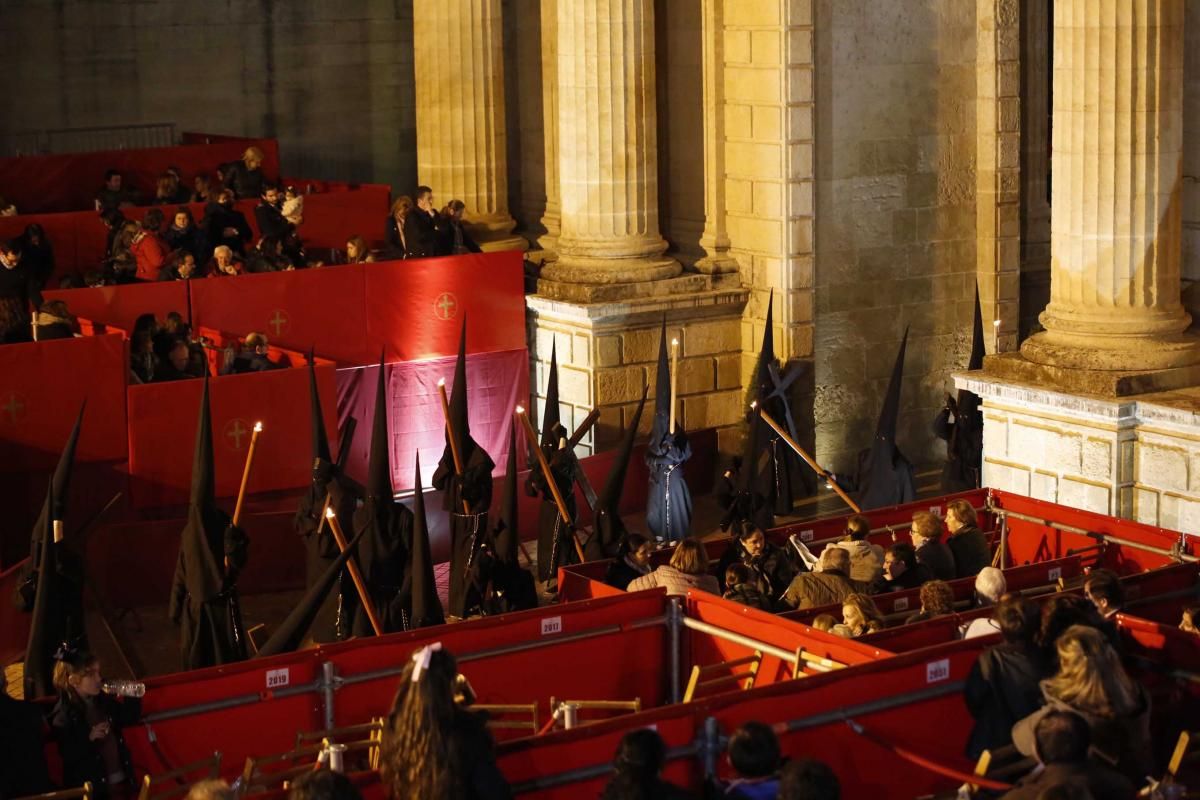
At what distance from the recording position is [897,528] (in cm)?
1444

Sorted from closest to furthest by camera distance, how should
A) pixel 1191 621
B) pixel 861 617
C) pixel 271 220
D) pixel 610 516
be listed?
pixel 1191 621
pixel 861 617
pixel 610 516
pixel 271 220

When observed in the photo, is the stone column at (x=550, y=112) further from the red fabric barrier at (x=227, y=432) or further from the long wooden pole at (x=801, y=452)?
the long wooden pole at (x=801, y=452)

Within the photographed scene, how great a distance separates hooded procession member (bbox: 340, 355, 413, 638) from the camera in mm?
14422

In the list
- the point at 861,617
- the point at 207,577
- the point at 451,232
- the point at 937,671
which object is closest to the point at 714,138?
the point at 451,232

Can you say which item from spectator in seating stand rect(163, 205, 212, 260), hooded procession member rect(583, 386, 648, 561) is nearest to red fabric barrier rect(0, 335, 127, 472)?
spectator in seating stand rect(163, 205, 212, 260)

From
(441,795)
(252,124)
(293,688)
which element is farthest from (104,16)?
(441,795)

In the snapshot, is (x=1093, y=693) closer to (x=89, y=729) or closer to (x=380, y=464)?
(x=89, y=729)

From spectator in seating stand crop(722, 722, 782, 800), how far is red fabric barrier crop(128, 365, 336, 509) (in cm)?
943

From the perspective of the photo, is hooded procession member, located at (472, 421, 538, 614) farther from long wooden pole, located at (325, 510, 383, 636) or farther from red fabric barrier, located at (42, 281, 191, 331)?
red fabric barrier, located at (42, 281, 191, 331)

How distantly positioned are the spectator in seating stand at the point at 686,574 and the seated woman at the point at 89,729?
11.9 feet

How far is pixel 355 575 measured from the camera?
1370cm

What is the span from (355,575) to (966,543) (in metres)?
3.99

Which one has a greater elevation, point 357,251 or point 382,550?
point 357,251

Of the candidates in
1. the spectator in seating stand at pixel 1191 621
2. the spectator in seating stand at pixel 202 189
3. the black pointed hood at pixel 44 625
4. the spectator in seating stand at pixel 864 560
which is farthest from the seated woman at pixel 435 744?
the spectator in seating stand at pixel 202 189
